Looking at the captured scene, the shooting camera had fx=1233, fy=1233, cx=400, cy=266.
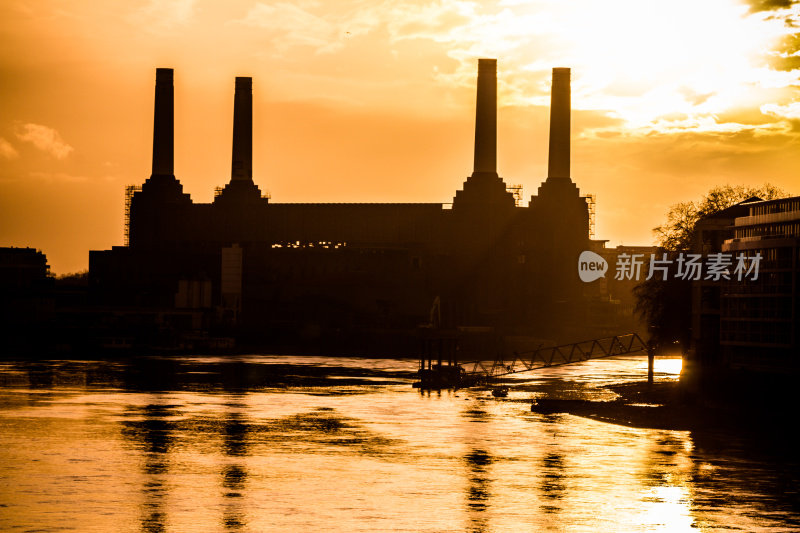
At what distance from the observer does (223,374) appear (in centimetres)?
11169

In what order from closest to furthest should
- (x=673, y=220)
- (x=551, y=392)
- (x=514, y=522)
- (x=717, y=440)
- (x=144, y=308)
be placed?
(x=514, y=522) < (x=717, y=440) < (x=551, y=392) < (x=673, y=220) < (x=144, y=308)

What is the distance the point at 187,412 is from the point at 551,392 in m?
30.2

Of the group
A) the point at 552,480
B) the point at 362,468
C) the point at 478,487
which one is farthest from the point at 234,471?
the point at 552,480

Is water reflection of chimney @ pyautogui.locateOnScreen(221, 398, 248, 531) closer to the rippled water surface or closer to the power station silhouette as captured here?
the rippled water surface

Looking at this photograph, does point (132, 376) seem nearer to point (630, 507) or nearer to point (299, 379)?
point (299, 379)

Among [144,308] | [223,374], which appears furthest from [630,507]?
[144,308]

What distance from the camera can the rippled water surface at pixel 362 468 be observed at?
40.5 meters

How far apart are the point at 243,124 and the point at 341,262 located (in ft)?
79.1

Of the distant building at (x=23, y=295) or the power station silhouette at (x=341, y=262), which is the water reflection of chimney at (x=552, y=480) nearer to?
the power station silhouette at (x=341, y=262)

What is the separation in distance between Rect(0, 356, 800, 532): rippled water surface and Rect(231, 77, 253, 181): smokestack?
80015mm

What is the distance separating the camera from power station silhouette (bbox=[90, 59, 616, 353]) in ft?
538

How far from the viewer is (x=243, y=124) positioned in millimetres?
163875

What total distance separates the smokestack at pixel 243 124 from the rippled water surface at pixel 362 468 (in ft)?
263

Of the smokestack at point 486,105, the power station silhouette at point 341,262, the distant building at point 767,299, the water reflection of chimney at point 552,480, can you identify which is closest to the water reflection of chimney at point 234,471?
the water reflection of chimney at point 552,480
